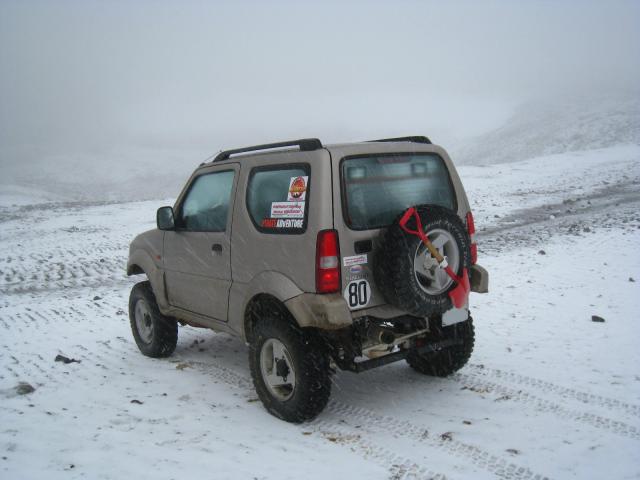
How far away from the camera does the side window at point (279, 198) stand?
3920 millimetres

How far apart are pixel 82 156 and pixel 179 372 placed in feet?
183

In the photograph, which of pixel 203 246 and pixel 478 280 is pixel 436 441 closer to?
pixel 478 280

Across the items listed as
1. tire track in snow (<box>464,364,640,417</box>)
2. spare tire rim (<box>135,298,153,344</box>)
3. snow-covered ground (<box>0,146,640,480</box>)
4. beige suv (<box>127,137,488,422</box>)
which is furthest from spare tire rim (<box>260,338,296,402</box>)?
spare tire rim (<box>135,298,153,344</box>)

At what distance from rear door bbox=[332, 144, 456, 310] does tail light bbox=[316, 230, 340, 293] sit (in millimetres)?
73

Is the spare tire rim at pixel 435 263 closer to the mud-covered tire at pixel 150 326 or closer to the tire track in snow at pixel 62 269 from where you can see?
the mud-covered tire at pixel 150 326

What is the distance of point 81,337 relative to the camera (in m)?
6.53

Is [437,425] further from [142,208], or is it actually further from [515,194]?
[142,208]

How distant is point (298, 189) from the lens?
3.96 meters

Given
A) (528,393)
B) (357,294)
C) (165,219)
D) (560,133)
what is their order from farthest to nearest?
(560,133), (165,219), (528,393), (357,294)

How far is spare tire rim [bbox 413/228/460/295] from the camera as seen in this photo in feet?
12.6

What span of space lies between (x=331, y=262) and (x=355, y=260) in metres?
0.19

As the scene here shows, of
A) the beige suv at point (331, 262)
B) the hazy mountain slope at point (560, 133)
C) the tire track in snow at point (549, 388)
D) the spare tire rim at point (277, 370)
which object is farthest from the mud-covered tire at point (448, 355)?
the hazy mountain slope at point (560, 133)

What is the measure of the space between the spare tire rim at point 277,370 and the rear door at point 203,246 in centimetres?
67

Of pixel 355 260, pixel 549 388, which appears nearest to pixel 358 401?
pixel 355 260
